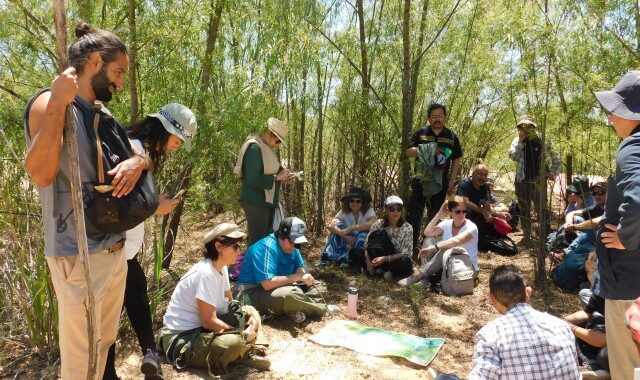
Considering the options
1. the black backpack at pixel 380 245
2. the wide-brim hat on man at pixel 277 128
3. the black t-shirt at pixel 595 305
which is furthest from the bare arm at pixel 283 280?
the black t-shirt at pixel 595 305

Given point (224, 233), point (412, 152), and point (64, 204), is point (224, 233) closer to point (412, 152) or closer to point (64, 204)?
point (64, 204)

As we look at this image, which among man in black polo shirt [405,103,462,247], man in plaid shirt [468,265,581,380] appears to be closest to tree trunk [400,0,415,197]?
man in black polo shirt [405,103,462,247]

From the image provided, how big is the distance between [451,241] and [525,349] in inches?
106

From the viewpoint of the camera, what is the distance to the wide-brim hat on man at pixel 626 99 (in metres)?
2.13

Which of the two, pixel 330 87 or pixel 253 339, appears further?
pixel 330 87

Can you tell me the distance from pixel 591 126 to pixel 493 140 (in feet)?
8.68

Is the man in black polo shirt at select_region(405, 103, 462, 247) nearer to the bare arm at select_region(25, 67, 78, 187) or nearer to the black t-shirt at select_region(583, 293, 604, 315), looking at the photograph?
the black t-shirt at select_region(583, 293, 604, 315)

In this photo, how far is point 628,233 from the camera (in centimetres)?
199

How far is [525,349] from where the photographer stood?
193cm

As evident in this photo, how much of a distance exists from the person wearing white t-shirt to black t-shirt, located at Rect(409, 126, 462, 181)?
2.12 feet

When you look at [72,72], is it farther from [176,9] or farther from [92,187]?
[176,9]

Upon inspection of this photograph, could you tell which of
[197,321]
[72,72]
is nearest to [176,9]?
[197,321]

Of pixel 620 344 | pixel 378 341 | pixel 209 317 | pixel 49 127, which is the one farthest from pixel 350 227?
pixel 49 127

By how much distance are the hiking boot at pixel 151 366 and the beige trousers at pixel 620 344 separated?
6.85 feet
